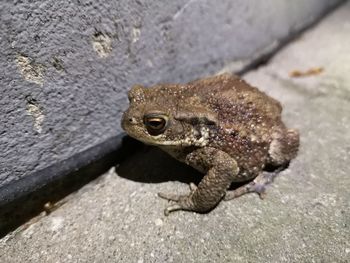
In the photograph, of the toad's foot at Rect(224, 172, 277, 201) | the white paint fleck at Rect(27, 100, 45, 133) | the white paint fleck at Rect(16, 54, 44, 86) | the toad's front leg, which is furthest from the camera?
the toad's foot at Rect(224, 172, 277, 201)

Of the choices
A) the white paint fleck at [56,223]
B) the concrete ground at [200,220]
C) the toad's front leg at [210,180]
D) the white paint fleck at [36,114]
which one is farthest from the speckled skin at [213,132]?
the white paint fleck at [56,223]

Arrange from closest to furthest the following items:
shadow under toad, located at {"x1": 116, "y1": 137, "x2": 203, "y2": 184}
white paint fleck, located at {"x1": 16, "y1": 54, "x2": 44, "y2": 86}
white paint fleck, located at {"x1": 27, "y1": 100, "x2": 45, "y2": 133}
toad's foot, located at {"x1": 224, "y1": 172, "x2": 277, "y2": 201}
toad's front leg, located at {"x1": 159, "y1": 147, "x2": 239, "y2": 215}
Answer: white paint fleck, located at {"x1": 16, "y1": 54, "x2": 44, "y2": 86} → white paint fleck, located at {"x1": 27, "y1": 100, "x2": 45, "y2": 133} → toad's front leg, located at {"x1": 159, "y1": 147, "x2": 239, "y2": 215} → toad's foot, located at {"x1": 224, "y1": 172, "x2": 277, "y2": 201} → shadow under toad, located at {"x1": 116, "y1": 137, "x2": 203, "y2": 184}

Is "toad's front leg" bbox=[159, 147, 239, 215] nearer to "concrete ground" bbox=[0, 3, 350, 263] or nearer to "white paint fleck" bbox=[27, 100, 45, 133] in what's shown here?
"concrete ground" bbox=[0, 3, 350, 263]

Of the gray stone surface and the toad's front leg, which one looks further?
the toad's front leg

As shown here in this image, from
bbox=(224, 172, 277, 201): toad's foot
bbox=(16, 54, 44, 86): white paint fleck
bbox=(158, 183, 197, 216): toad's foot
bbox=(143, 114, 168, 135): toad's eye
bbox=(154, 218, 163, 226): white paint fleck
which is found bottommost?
bbox=(154, 218, 163, 226): white paint fleck

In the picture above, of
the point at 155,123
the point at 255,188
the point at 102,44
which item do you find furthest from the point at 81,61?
the point at 255,188

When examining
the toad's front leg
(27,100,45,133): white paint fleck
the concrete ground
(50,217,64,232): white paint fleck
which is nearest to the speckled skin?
the toad's front leg

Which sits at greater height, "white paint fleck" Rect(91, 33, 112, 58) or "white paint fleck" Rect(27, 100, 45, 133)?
"white paint fleck" Rect(91, 33, 112, 58)
